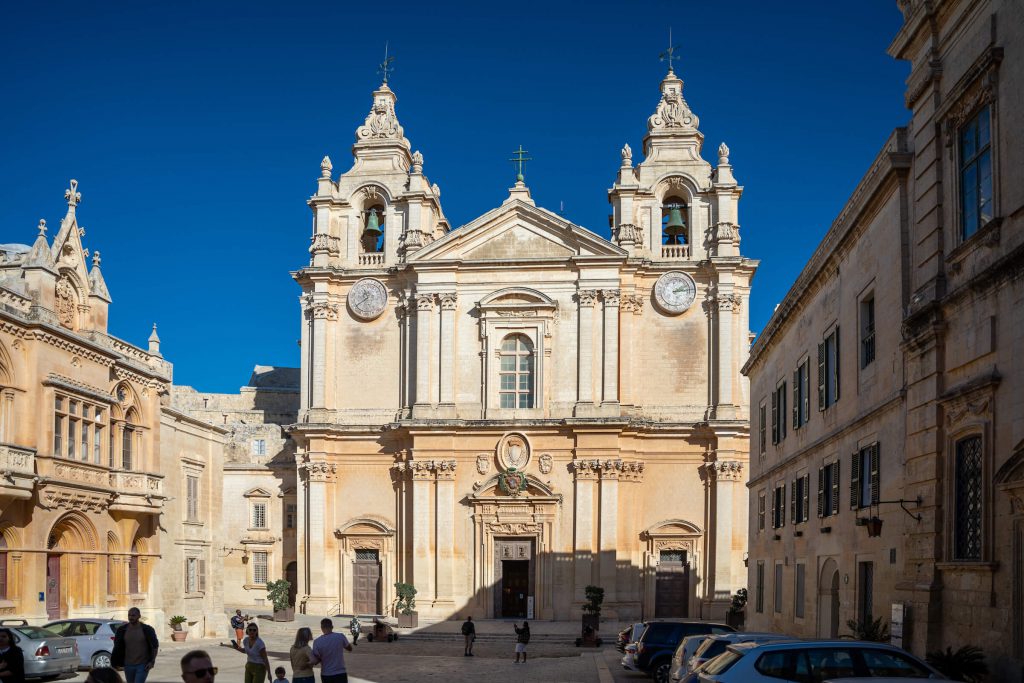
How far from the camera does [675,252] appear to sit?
48.3 metres

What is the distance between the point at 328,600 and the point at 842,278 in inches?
1183

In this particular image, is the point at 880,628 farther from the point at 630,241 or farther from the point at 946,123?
the point at 630,241

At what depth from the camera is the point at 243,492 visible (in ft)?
177

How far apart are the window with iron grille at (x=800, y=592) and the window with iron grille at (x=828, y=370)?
3.87 meters

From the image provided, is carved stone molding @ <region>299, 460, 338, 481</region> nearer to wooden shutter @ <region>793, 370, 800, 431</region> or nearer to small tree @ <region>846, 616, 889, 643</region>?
wooden shutter @ <region>793, 370, 800, 431</region>

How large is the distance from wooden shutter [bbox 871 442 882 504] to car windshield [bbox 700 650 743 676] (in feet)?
22.9

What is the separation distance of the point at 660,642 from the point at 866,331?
792 centimetres

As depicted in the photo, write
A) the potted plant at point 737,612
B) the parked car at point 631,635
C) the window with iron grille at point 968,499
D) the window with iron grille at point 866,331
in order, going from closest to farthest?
the window with iron grille at point 968,499, the window with iron grille at point 866,331, the parked car at point 631,635, the potted plant at point 737,612

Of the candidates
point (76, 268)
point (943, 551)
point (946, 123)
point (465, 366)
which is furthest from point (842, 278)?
point (465, 366)

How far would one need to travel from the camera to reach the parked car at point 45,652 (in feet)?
→ 74.5

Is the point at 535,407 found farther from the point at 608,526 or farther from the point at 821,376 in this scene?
the point at 821,376

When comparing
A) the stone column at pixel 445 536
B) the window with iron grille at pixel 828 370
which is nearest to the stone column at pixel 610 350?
the stone column at pixel 445 536

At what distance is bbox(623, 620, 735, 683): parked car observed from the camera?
24109 mm

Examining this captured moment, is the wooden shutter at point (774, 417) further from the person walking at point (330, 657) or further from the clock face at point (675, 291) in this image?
the person walking at point (330, 657)
